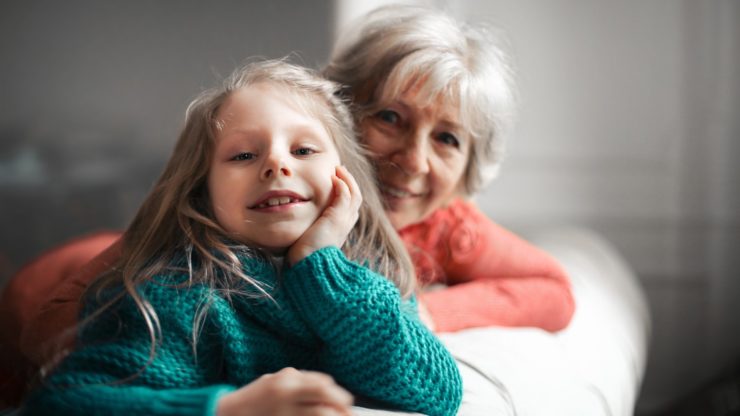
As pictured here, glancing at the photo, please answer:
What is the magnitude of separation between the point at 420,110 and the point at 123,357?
55 cm

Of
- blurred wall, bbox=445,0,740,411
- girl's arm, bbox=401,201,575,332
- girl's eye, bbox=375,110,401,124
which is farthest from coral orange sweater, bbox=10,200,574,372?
blurred wall, bbox=445,0,740,411

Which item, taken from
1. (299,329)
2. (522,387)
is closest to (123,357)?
(299,329)

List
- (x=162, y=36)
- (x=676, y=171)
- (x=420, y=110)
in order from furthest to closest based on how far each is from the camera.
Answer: (x=676, y=171)
(x=162, y=36)
(x=420, y=110)

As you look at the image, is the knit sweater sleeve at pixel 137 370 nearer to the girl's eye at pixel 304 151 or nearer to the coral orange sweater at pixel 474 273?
the girl's eye at pixel 304 151

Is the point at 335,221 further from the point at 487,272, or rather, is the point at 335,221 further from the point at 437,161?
the point at 487,272

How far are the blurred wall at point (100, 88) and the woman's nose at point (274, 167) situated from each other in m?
1.00

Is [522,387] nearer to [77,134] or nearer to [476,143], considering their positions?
[476,143]

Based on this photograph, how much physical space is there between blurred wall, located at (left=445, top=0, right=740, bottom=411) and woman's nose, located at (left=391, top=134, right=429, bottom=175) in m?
1.33

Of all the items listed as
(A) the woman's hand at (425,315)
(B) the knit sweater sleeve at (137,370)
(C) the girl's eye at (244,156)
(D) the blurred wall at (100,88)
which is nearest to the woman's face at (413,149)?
(A) the woman's hand at (425,315)

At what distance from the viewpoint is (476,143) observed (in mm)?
1180

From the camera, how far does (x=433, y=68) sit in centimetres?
107

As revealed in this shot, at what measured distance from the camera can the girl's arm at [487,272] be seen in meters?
1.16

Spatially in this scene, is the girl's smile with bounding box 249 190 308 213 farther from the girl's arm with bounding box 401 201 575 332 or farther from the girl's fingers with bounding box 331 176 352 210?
the girl's arm with bounding box 401 201 575 332

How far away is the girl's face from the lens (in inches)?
31.6
